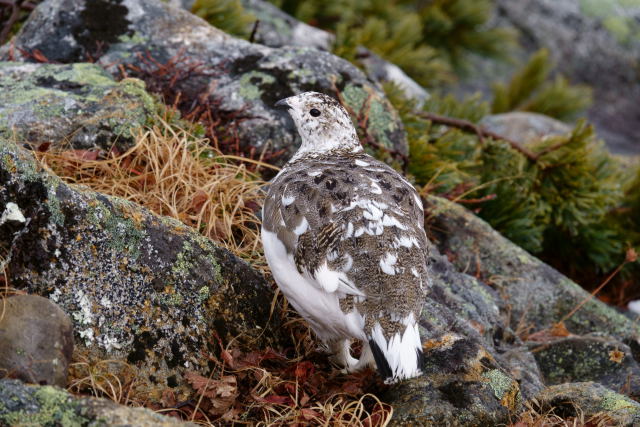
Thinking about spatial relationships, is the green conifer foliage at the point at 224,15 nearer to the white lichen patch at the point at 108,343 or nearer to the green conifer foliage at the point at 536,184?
the green conifer foliage at the point at 536,184

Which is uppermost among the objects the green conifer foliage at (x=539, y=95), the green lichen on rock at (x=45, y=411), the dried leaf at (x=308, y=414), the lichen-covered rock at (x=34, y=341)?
the green lichen on rock at (x=45, y=411)

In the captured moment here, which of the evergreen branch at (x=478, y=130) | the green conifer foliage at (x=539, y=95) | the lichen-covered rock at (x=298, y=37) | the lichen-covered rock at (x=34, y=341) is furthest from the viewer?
the green conifer foliage at (x=539, y=95)

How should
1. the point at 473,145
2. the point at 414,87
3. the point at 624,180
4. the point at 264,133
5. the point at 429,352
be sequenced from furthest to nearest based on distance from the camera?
the point at 414,87 < the point at 624,180 < the point at 473,145 < the point at 264,133 < the point at 429,352

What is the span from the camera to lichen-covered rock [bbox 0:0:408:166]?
15.4 feet

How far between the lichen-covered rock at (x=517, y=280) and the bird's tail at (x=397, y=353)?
1.92m

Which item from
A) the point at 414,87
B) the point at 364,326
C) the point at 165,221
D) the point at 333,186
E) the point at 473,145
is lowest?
the point at 414,87

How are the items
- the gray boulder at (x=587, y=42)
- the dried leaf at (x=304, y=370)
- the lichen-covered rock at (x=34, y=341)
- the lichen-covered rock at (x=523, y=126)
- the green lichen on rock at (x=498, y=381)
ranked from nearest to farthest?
the lichen-covered rock at (x=34, y=341), the green lichen on rock at (x=498, y=381), the dried leaf at (x=304, y=370), the lichen-covered rock at (x=523, y=126), the gray boulder at (x=587, y=42)

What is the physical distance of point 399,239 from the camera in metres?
2.88

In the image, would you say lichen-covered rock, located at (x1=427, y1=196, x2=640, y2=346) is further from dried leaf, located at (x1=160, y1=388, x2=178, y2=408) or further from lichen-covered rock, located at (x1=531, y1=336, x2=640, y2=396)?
dried leaf, located at (x1=160, y1=388, x2=178, y2=408)

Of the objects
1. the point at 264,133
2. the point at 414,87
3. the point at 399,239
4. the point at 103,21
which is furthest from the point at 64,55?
the point at 414,87

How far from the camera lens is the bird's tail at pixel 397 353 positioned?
2.68m

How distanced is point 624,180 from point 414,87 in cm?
226

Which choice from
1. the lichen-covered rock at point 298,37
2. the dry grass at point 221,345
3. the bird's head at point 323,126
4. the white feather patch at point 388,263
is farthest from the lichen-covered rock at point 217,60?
the white feather patch at point 388,263

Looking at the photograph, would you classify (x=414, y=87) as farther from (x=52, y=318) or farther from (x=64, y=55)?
(x=52, y=318)
